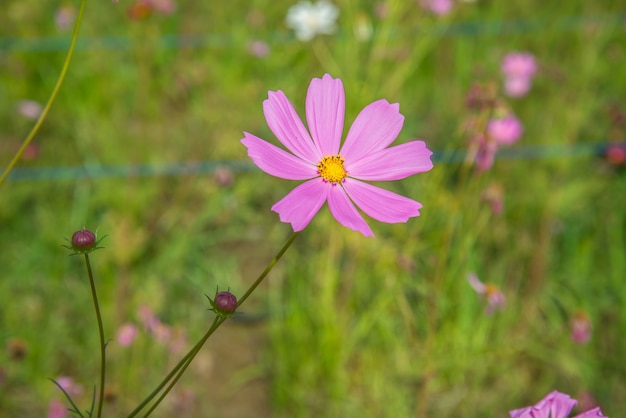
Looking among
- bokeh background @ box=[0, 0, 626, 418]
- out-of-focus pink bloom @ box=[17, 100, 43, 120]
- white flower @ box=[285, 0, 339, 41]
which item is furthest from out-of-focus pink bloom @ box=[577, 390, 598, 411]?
out-of-focus pink bloom @ box=[17, 100, 43, 120]

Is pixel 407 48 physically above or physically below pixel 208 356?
above

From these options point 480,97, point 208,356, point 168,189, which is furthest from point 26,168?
point 480,97

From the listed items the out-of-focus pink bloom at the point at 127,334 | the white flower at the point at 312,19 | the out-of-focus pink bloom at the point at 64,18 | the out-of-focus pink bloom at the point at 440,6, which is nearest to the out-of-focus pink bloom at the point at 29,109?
the out-of-focus pink bloom at the point at 64,18

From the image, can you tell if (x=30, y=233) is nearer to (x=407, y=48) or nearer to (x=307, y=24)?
(x=307, y=24)

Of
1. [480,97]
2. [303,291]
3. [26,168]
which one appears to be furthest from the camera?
[26,168]

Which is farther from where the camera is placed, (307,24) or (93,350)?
(307,24)

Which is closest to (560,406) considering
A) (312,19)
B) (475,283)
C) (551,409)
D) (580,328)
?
(551,409)

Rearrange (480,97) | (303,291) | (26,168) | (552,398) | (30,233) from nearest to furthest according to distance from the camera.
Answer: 1. (552,398)
2. (480,97)
3. (303,291)
4. (30,233)
5. (26,168)
